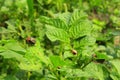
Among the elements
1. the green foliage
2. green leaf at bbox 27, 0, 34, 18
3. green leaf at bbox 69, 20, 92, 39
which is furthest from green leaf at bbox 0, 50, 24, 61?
green leaf at bbox 27, 0, 34, 18

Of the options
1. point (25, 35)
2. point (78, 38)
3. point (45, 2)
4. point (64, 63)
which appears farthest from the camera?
point (45, 2)

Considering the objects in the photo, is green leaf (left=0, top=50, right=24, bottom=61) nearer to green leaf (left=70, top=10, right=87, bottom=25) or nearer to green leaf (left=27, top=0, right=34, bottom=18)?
green leaf (left=70, top=10, right=87, bottom=25)

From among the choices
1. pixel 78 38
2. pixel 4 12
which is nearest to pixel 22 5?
pixel 4 12

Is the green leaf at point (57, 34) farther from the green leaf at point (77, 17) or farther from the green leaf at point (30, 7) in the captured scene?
the green leaf at point (30, 7)

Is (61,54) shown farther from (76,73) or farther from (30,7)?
(30,7)

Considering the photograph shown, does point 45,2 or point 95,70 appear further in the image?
point 45,2

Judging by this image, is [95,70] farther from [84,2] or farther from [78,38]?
[84,2]

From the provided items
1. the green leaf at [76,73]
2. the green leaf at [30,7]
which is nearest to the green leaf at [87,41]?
the green leaf at [76,73]

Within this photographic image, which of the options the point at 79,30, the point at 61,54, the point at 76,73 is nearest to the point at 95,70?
the point at 76,73
